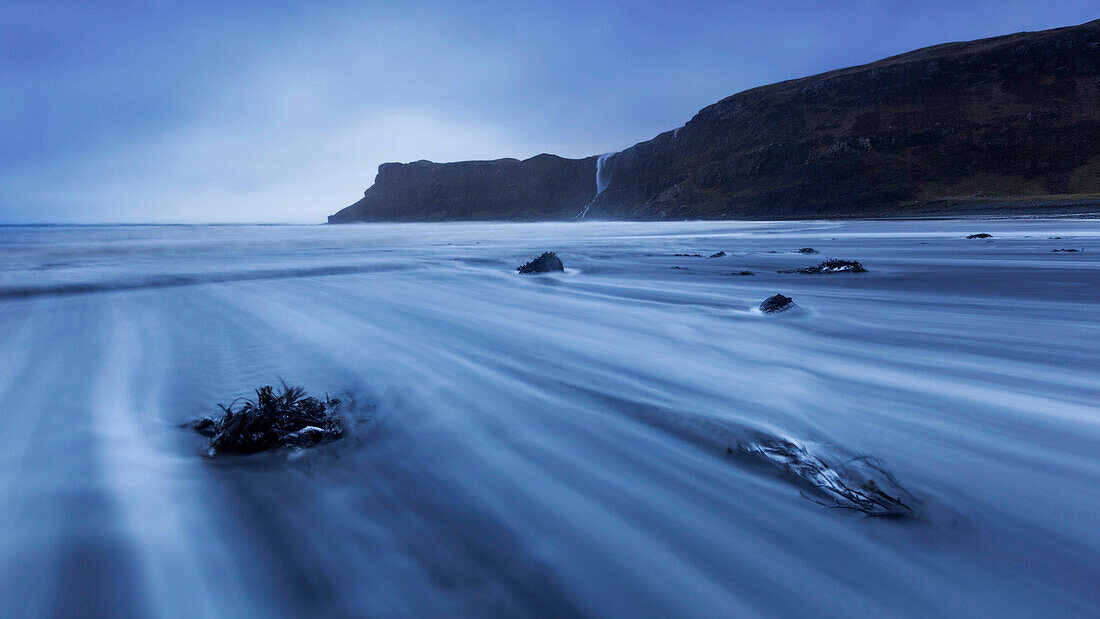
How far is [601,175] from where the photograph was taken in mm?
85188

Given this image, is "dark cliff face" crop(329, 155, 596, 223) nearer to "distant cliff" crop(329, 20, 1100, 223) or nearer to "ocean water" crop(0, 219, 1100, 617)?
"distant cliff" crop(329, 20, 1100, 223)

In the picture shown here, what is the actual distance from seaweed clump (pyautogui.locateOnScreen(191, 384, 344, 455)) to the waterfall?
275 feet

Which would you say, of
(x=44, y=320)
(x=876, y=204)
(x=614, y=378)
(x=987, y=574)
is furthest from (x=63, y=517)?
(x=876, y=204)

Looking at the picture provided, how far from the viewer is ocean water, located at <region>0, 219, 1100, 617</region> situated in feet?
3.55

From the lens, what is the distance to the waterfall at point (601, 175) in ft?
273

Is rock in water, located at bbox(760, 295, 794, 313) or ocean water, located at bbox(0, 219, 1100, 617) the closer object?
ocean water, located at bbox(0, 219, 1100, 617)

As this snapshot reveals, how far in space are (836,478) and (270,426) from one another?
2017 millimetres

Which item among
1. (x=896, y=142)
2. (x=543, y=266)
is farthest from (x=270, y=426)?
(x=896, y=142)

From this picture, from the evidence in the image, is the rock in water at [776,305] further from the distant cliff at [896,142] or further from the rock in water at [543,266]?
the distant cliff at [896,142]

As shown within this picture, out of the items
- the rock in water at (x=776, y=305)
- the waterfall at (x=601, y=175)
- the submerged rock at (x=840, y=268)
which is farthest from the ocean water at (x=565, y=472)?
the waterfall at (x=601, y=175)

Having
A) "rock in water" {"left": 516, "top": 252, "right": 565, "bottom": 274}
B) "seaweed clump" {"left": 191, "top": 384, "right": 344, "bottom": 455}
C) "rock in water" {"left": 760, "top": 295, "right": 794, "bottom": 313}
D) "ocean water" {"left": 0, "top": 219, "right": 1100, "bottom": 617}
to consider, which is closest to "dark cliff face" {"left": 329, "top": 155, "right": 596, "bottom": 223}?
"rock in water" {"left": 516, "top": 252, "right": 565, "bottom": 274}

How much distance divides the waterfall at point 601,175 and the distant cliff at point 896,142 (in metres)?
6.26

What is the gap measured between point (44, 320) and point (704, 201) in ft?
199

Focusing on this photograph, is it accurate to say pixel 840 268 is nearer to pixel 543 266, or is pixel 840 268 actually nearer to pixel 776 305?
pixel 776 305
